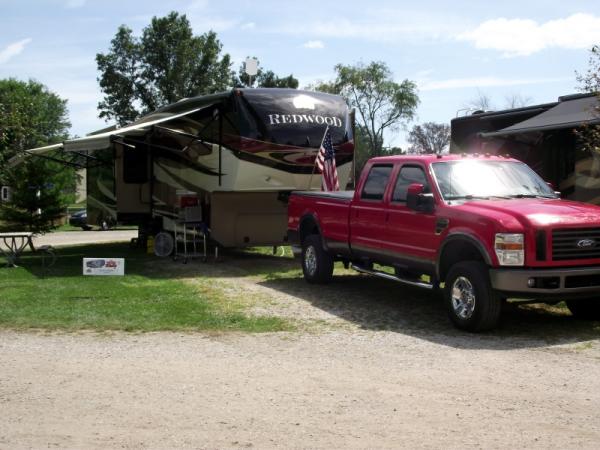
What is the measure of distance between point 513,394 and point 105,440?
3.05m

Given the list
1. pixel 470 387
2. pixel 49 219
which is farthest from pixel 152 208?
pixel 470 387

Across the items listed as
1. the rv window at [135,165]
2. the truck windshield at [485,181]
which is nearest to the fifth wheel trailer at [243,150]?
the rv window at [135,165]

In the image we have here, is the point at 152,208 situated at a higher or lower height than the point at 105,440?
higher

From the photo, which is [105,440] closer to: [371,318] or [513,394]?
[513,394]

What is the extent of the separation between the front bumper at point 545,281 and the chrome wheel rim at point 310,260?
428cm

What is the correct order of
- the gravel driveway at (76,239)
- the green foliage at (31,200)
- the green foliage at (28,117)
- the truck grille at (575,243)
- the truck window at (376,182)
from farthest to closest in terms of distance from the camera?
the green foliage at (28,117)
the gravel driveway at (76,239)
the green foliage at (31,200)
the truck window at (376,182)
the truck grille at (575,243)

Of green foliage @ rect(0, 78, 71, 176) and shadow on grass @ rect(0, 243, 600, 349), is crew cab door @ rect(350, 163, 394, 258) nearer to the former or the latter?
shadow on grass @ rect(0, 243, 600, 349)

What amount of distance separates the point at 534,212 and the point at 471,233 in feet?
2.27

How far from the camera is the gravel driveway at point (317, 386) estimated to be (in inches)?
184

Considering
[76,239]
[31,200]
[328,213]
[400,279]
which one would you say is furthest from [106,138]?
[76,239]

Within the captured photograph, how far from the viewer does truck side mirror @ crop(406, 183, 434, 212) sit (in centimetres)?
862

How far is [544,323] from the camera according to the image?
855 cm

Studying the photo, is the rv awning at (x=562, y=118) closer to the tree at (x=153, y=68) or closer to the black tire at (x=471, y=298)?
the black tire at (x=471, y=298)

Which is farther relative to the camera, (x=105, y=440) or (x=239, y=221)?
(x=239, y=221)
